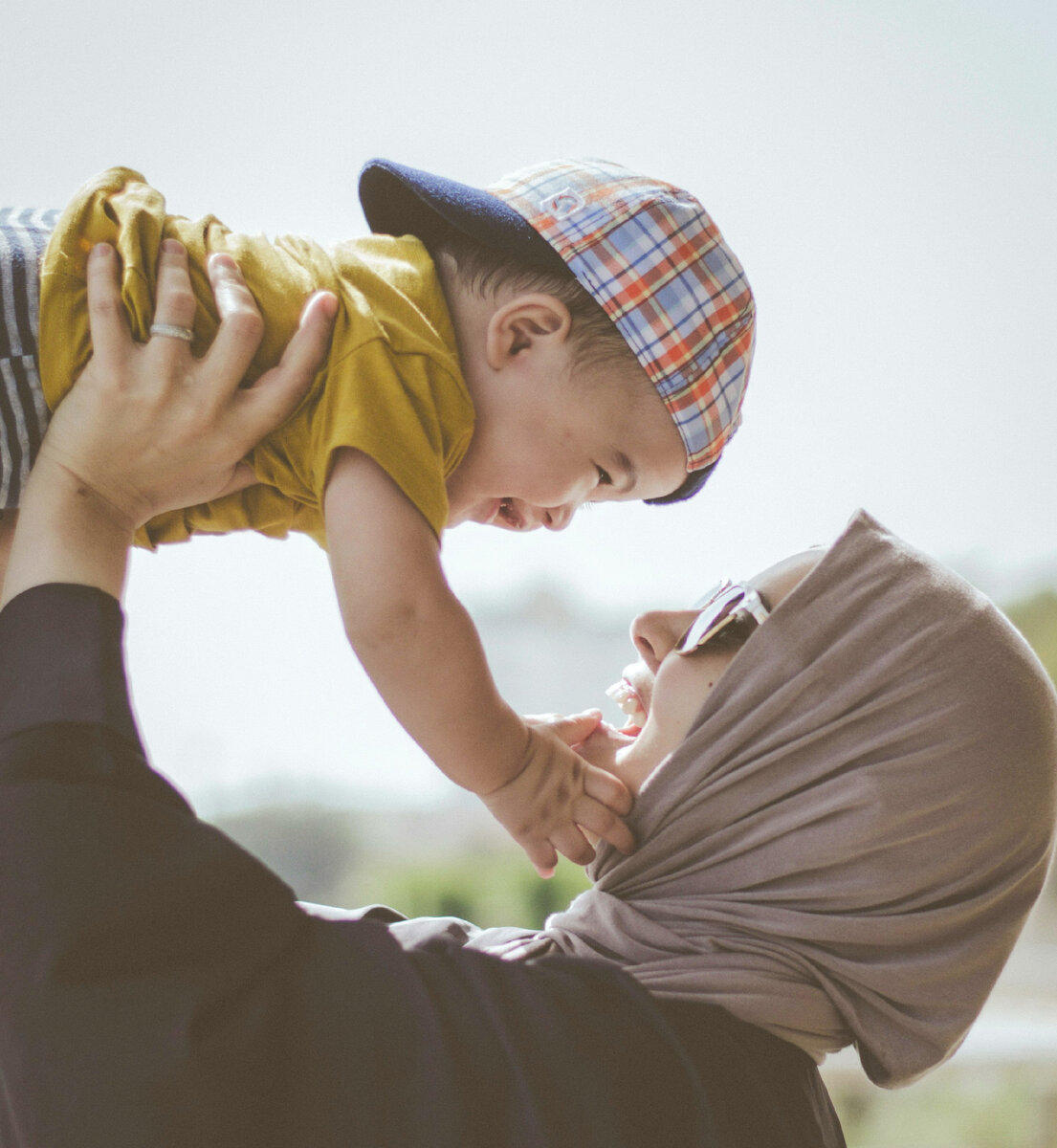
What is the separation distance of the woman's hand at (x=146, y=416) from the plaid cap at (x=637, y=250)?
Answer: 8.5 inches

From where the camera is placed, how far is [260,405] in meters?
0.90

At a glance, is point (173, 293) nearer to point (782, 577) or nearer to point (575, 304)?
point (575, 304)

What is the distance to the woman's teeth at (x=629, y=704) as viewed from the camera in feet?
3.62

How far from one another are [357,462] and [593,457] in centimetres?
27

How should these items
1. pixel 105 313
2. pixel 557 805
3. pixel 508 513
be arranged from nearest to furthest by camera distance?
1. pixel 105 313
2. pixel 557 805
3. pixel 508 513

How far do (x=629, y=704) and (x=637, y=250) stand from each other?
458 mm

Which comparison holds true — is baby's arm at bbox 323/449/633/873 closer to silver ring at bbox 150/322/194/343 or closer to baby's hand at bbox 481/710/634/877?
baby's hand at bbox 481/710/634/877

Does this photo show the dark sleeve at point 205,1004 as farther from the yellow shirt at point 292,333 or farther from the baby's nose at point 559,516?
the baby's nose at point 559,516

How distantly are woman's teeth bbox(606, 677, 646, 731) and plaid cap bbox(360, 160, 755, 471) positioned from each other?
25 centimetres

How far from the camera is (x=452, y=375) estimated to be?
38.7 inches

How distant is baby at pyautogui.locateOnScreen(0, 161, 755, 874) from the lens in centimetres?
88

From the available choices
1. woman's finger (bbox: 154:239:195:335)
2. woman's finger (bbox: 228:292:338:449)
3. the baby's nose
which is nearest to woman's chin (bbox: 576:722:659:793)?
the baby's nose

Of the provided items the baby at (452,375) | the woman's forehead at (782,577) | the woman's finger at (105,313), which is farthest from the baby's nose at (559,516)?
the woman's finger at (105,313)

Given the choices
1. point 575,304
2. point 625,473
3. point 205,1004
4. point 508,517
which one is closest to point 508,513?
point 508,517
